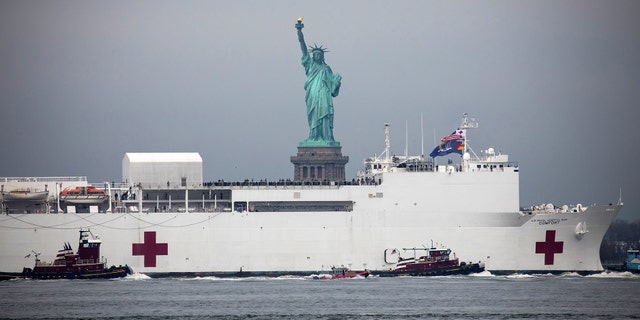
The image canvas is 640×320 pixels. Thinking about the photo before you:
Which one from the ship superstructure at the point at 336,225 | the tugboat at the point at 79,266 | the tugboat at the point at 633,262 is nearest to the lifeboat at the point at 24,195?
the ship superstructure at the point at 336,225

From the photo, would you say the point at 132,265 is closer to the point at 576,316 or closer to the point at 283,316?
the point at 283,316

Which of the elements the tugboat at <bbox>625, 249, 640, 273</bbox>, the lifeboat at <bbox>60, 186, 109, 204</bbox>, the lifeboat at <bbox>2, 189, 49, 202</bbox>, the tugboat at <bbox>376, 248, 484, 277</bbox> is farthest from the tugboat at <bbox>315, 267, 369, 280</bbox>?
the tugboat at <bbox>625, 249, 640, 273</bbox>

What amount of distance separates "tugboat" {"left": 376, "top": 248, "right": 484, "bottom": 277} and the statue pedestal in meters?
18.1

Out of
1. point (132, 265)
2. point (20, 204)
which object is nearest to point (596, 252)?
point (132, 265)

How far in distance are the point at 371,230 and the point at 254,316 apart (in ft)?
49.7

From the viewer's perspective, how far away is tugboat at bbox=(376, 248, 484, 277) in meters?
64.8

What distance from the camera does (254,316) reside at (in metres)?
51.1

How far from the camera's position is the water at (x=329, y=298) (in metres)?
51.8

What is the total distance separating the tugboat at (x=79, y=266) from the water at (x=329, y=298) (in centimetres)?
35

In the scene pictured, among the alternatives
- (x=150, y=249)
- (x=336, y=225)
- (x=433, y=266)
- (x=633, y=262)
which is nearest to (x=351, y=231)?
(x=336, y=225)

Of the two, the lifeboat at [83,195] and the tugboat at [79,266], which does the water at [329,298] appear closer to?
the tugboat at [79,266]

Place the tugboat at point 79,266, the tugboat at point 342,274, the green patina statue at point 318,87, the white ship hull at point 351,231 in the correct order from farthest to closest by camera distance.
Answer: the green patina statue at point 318,87
the tugboat at point 342,274
the white ship hull at point 351,231
the tugboat at point 79,266

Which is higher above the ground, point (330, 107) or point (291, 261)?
point (330, 107)

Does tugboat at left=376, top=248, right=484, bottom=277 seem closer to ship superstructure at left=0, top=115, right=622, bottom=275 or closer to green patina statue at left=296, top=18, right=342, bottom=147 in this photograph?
ship superstructure at left=0, top=115, right=622, bottom=275
